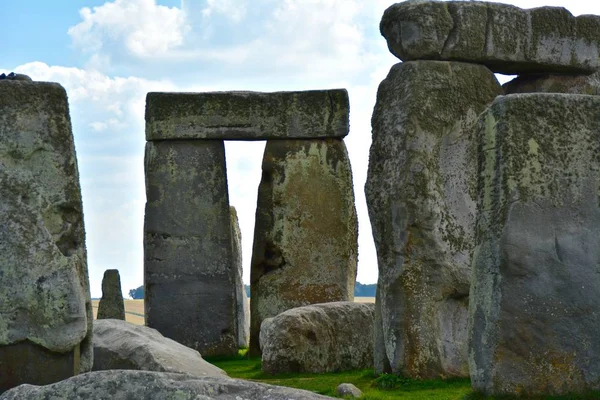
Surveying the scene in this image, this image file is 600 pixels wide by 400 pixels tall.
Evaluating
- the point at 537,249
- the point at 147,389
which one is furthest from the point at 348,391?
the point at 147,389

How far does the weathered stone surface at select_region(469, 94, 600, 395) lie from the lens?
397 inches

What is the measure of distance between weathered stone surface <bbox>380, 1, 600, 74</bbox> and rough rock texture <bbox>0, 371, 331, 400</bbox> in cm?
699

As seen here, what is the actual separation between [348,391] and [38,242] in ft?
9.40

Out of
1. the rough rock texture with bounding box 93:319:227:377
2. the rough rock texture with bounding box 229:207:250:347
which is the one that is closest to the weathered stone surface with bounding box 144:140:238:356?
the rough rock texture with bounding box 229:207:250:347

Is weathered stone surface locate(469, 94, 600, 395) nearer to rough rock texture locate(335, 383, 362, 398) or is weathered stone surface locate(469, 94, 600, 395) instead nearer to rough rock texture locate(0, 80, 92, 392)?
rough rock texture locate(335, 383, 362, 398)

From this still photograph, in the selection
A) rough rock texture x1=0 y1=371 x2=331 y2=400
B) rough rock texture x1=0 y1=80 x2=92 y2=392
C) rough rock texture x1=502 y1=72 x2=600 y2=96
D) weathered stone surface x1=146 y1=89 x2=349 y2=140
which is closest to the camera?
rough rock texture x1=0 y1=371 x2=331 y2=400

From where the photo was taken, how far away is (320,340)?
15.2 metres

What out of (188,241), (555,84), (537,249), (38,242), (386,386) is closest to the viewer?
(537,249)

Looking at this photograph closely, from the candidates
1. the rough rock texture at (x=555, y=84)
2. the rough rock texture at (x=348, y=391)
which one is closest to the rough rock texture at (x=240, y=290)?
the rough rock texture at (x=555, y=84)

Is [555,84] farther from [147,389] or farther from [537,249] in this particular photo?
[147,389]

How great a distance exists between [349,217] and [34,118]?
9668 mm

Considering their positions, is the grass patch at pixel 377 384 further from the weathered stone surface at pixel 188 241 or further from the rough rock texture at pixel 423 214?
the weathered stone surface at pixel 188 241

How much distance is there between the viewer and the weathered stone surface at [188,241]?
2031cm

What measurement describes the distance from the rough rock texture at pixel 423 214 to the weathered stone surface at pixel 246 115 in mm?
6489
